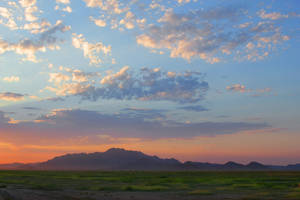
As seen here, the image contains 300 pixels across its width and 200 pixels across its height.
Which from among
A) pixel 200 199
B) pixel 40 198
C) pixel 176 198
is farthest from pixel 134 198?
pixel 40 198

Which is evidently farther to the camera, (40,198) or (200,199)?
(200,199)

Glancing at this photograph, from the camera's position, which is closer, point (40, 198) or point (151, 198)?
point (40, 198)

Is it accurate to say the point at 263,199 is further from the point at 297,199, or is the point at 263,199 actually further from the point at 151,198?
the point at 151,198

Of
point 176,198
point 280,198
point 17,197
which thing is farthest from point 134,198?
point 280,198

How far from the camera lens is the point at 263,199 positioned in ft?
83.4

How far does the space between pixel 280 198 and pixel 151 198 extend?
11094mm

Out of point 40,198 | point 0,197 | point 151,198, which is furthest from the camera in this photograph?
point 151,198

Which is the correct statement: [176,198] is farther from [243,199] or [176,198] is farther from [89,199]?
[89,199]

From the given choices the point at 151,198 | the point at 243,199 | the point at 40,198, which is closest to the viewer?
the point at 40,198

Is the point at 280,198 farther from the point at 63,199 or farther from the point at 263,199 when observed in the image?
the point at 63,199

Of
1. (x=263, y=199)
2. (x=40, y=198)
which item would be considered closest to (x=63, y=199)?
(x=40, y=198)

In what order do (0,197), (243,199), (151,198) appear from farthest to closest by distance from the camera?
(151,198) < (243,199) < (0,197)

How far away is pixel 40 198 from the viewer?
23.5 meters

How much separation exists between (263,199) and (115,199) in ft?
40.6
